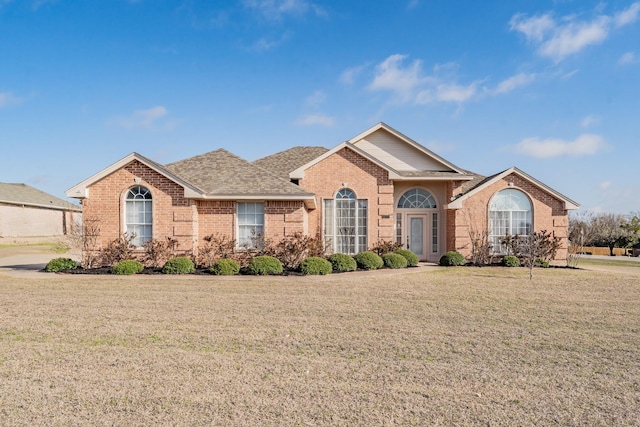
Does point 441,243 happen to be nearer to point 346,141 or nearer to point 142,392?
point 346,141

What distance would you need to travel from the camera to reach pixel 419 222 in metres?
20.6

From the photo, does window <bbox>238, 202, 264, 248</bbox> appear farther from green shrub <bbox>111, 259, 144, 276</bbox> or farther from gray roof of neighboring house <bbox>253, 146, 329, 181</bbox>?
green shrub <bbox>111, 259, 144, 276</bbox>

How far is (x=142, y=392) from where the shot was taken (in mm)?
4785

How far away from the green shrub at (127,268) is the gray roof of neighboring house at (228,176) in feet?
12.7

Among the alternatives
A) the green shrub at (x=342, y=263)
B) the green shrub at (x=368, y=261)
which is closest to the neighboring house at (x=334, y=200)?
the green shrub at (x=368, y=261)

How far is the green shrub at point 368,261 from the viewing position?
16578 mm

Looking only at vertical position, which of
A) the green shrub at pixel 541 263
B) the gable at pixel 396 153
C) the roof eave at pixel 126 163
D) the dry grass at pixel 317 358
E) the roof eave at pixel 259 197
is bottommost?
the dry grass at pixel 317 358

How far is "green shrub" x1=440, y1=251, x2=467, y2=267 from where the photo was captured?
18.4 m

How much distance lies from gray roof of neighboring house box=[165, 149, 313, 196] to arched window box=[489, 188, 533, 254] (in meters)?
9.40

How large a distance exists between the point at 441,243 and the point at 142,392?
17872 millimetres

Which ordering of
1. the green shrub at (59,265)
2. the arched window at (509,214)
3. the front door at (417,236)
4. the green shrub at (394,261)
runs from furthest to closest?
the front door at (417,236) → the arched window at (509,214) → the green shrub at (394,261) → the green shrub at (59,265)

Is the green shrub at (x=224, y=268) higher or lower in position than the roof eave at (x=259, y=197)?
lower

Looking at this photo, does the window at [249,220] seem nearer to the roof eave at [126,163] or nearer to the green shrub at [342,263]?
the roof eave at [126,163]

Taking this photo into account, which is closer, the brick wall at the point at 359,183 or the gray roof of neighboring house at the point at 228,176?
the gray roof of neighboring house at the point at 228,176
